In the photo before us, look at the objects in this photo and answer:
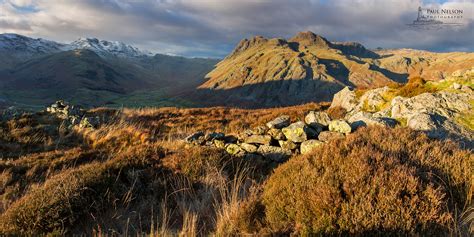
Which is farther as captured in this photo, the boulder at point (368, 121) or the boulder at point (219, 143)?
the boulder at point (219, 143)

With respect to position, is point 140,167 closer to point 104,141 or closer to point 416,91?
point 104,141

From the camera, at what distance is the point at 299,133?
909 cm

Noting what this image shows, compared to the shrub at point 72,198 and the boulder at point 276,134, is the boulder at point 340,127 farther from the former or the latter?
the shrub at point 72,198

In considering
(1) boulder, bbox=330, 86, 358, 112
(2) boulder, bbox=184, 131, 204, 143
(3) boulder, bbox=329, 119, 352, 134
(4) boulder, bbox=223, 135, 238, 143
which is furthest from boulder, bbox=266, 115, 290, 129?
(1) boulder, bbox=330, 86, 358, 112

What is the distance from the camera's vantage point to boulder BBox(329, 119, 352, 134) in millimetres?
8870

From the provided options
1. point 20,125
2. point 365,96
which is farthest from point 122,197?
point 365,96

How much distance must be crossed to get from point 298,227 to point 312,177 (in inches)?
37.7

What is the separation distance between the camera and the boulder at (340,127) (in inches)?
349

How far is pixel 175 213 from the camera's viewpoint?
20.4 ft

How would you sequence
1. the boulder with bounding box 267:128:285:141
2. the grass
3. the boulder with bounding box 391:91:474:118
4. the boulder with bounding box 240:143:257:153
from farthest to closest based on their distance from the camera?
the boulder with bounding box 391:91:474:118 → the boulder with bounding box 267:128:285:141 → the boulder with bounding box 240:143:257:153 → the grass

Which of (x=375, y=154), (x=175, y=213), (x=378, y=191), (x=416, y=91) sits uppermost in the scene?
(x=416, y=91)

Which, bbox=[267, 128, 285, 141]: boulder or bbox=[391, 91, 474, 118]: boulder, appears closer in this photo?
bbox=[267, 128, 285, 141]: boulder

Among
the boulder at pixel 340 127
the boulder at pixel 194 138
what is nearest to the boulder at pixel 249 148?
the boulder at pixel 194 138

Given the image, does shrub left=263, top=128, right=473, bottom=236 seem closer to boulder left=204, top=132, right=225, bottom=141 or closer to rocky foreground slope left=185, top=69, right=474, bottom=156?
rocky foreground slope left=185, top=69, right=474, bottom=156
